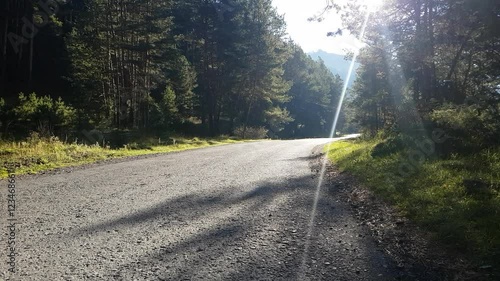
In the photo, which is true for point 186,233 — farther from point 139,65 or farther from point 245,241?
point 139,65

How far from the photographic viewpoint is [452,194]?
245 inches

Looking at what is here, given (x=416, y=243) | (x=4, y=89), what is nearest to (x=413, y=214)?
(x=416, y=243)

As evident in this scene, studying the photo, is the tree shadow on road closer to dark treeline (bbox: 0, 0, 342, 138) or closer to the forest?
the forest

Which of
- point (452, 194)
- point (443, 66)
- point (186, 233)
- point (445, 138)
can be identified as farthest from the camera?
point (443, 66)

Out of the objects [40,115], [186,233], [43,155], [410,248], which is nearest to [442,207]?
[410,248]

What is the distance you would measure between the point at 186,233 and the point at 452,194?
4.85m

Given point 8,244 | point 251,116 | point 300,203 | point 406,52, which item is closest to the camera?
point 8,244

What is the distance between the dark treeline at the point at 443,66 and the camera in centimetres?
799

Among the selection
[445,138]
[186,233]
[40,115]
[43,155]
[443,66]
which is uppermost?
[443,66]

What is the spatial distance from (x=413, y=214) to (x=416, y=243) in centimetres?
119

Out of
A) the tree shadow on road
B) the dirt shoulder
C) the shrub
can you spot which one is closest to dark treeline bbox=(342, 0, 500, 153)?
the dirt shoulder

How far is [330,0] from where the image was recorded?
11.3 m

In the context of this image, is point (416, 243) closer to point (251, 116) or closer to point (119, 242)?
point (119, 242)

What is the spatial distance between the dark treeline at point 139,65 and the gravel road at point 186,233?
12.4 m
